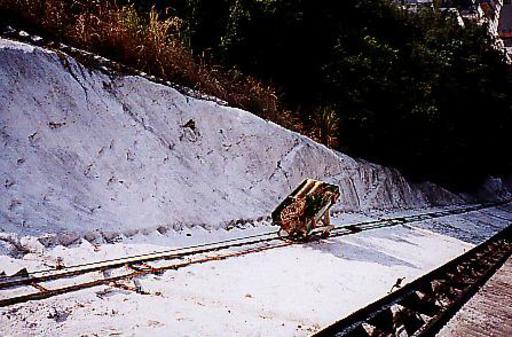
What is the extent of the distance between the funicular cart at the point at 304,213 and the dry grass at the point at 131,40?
3532 mm

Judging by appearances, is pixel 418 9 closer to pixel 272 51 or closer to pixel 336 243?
pixel 272 51

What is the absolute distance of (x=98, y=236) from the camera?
5.91 meters

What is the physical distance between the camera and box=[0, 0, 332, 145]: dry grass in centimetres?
873

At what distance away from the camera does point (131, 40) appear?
959 cm

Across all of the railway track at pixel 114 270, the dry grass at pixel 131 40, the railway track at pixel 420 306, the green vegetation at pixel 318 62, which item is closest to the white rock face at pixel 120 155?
the railway track at pixel 114 270

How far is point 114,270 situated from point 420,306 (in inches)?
124

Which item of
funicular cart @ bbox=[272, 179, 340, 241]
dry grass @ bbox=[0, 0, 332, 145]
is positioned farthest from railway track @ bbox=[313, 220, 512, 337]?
dry grass @ bbox=[0, 0, 332, 145]

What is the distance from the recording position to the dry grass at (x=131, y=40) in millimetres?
8734

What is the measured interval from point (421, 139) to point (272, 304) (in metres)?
13.1

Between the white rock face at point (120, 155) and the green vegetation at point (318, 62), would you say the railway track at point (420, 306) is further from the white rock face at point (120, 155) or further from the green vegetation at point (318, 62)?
the green vegetation at point (318, 62)

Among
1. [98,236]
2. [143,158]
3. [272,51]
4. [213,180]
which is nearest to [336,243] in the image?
[213,180]

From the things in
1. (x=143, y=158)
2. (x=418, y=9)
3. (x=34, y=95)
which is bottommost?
(x=143, y=158)

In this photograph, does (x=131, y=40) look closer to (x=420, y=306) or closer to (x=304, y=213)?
(x=304, y=213)

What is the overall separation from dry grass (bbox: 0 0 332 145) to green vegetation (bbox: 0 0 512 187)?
0.02 m
